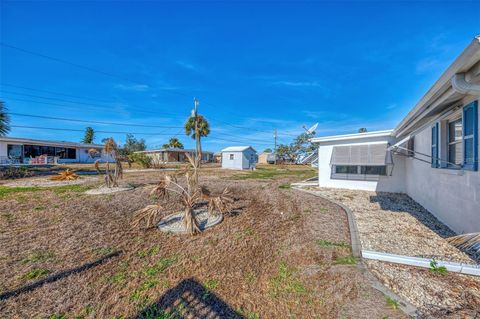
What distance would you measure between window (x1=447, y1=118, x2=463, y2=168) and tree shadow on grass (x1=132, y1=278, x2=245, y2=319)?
20.3 ft

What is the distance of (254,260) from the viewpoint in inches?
163

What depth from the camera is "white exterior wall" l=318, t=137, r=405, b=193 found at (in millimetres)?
10578

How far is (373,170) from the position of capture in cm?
1125

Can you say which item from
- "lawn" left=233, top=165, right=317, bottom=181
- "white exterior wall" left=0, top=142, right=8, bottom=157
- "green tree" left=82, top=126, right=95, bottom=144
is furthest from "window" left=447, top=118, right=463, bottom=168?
"green tree" left=82, top=126, right=95, bottom=144

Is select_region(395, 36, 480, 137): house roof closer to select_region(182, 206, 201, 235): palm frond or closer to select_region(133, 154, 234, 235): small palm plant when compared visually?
select_region(133, 154, 234, 235): small palm plant

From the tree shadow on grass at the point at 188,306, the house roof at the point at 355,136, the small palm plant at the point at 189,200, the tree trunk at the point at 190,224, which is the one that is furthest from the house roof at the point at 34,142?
the tree shadow on grass at the point at 188,306

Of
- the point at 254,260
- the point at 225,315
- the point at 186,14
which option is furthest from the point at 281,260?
the point at 186,14

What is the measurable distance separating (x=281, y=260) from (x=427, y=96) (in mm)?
4630

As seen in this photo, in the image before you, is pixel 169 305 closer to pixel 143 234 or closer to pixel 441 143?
pixel 143 234

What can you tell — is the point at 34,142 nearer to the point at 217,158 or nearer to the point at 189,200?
the point at 189,200

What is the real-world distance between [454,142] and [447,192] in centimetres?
127

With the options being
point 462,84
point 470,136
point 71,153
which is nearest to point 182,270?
point 462,84

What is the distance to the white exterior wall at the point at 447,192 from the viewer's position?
425 centimetres

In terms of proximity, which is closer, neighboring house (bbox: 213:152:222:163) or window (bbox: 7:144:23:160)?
window (bbox: 7:144:23:160)
